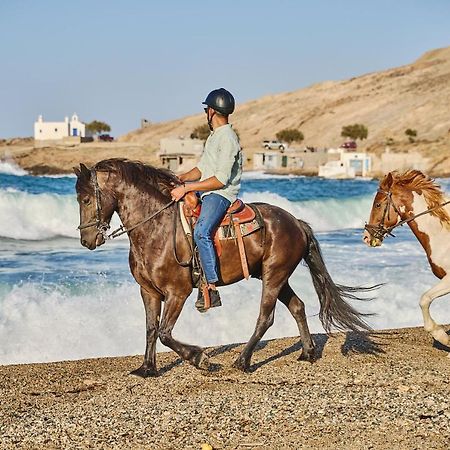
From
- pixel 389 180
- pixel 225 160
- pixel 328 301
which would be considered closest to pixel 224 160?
pixel 225 160

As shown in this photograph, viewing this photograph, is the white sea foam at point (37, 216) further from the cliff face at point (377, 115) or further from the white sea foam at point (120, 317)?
the cliff face at point (377, 115)

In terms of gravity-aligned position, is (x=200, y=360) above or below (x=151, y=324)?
below

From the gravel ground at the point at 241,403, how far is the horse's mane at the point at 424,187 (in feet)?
5.28

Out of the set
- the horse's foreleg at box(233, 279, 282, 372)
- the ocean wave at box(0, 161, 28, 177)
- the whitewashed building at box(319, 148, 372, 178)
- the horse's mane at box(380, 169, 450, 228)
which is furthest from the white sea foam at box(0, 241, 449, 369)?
the ocean wave at box(0, 161, 28, 177)

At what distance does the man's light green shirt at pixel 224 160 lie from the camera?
8.45 meters

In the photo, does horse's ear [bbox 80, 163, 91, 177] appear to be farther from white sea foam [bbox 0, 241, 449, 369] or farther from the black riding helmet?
white sea foam [bbox 0, 241, 449, 369]

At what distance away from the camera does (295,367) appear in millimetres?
9219

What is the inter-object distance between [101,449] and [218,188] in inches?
118

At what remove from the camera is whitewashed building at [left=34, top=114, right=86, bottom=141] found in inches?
6624

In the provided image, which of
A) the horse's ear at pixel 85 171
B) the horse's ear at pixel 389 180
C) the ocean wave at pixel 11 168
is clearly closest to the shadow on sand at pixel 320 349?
the horse's ear at pixel 389 180

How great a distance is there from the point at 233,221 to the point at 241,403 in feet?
6.36

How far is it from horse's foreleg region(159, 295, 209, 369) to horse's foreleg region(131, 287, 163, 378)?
0.31 meters

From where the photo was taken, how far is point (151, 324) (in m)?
8.80

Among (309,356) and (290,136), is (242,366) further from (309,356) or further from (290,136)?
(290,136)
